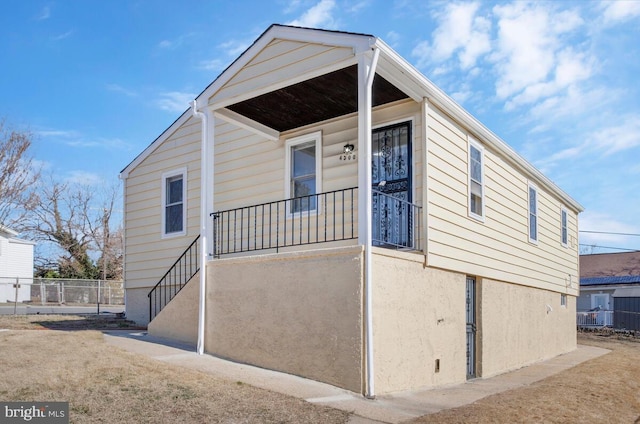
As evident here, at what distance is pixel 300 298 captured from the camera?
29.0 ft

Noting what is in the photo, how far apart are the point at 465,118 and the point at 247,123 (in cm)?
398

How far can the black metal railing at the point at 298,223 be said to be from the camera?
34.1 feet

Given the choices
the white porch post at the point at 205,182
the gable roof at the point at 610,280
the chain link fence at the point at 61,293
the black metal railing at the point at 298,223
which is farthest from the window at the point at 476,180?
the gable roof at the point at 610,280

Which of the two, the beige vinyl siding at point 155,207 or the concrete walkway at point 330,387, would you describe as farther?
the beige vinyl siding at point 155,207

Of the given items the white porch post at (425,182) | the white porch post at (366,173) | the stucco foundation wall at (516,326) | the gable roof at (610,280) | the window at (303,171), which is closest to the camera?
the white porch post at (366,173)

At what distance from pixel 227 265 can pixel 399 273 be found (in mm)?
2805

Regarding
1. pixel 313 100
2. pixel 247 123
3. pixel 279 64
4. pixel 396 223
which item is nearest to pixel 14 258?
pixel 247 123

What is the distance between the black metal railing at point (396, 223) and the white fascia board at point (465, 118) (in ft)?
5.70

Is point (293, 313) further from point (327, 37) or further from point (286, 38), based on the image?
point (286, 38)

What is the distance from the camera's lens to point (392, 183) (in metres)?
10.7

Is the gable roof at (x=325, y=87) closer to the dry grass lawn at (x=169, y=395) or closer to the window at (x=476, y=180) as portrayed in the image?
the window at (x=476, y=180)

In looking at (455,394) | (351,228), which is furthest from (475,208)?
(455,394)

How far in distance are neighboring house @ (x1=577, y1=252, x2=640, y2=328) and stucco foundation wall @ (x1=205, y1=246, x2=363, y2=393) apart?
25.8m

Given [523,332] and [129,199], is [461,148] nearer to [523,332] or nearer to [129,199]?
[523,332]
